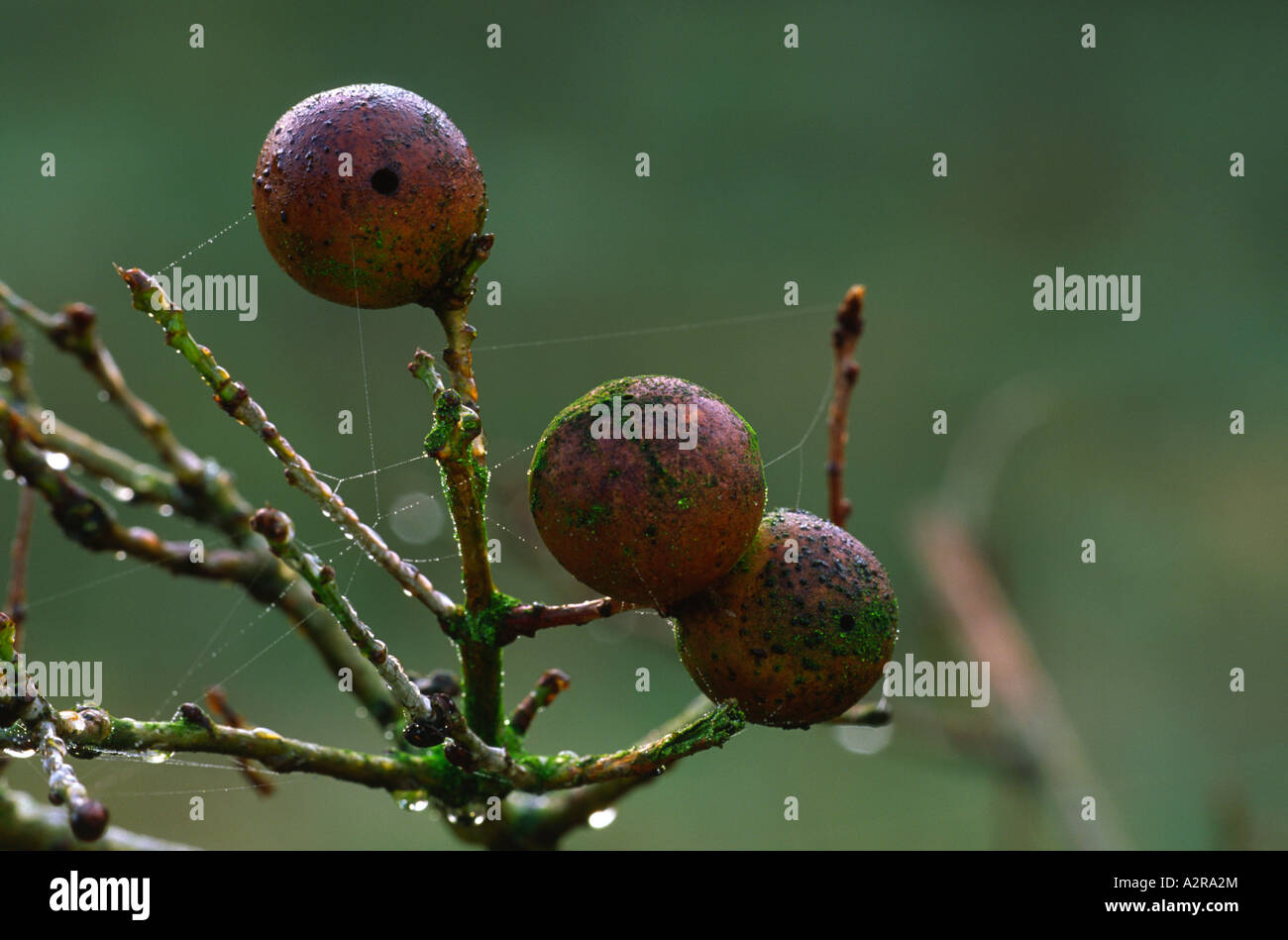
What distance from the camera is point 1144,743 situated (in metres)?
2.70

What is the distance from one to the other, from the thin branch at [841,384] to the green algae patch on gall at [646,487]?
0.84 ft

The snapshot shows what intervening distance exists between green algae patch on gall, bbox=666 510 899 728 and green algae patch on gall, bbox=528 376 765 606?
32 millimetres

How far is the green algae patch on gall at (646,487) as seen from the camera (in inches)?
17.6

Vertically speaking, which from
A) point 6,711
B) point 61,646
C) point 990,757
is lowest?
point 61,646

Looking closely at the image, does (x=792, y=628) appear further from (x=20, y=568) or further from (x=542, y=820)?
(x=20, y=568)

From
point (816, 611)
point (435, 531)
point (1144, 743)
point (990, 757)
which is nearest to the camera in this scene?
point (816, 611)

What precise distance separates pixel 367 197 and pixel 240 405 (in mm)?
112

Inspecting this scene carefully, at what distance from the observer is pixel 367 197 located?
45cm

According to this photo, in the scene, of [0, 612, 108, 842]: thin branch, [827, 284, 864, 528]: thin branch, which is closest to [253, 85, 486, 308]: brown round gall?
[0, 612, 108, 842]: thin branch

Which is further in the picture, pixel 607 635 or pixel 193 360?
pixel 607 635

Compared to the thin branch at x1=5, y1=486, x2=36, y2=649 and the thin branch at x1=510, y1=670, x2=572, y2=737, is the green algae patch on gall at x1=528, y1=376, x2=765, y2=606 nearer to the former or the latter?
the thin branch at x1=510, y1=670, x2=572, y2=737

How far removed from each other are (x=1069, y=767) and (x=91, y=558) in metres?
2.62

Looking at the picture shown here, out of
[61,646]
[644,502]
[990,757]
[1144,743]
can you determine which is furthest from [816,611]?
[61,646]
